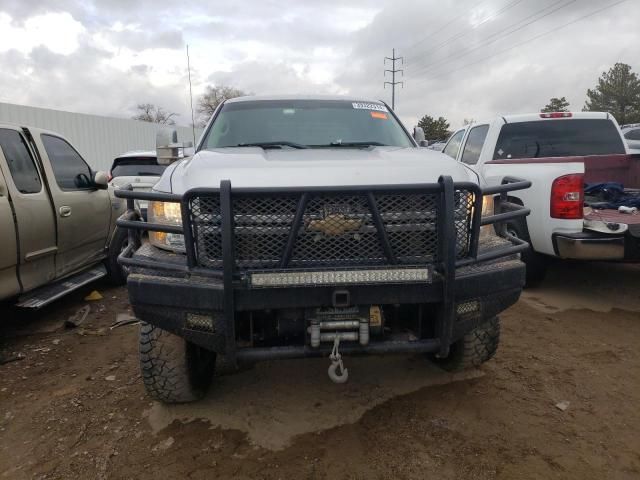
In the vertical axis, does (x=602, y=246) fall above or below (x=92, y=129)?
below

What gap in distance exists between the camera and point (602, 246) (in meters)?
4.56

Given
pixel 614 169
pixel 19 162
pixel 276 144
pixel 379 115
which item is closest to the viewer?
pixel 276 144

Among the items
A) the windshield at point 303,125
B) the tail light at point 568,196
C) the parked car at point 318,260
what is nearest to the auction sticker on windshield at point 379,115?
the windshield at point 303,125

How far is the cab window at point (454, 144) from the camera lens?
8.01m

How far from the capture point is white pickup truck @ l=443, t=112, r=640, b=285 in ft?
15.1

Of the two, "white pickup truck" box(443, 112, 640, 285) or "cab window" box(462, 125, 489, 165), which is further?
"cab window" box(462, 125, 489, 165)

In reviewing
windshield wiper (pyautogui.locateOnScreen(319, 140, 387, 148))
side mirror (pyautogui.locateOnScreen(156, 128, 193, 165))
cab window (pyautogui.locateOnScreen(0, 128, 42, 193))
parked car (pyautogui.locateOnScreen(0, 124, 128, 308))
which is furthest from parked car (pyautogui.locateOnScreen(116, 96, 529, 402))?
cab window (pyautogui.locateOnScreen(0, 128, 42, 193))

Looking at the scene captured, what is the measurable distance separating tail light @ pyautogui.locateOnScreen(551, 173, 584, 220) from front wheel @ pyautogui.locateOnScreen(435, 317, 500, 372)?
190 cm

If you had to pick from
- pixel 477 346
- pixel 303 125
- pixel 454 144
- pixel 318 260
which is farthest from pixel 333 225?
pixel 454 144

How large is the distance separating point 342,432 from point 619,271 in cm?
511

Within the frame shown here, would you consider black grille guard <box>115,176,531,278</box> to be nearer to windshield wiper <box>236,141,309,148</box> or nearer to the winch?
the winch

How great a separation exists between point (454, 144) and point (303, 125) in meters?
4.93

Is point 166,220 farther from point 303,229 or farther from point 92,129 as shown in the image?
point 92,129

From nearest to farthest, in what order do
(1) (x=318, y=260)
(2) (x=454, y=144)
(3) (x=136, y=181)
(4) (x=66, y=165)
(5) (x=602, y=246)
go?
(1) (x=318, y=260) < (5) (x=602, y=246) < (4) (x=66, y=165) < (2) (x=454, y=144) < (3) (x=136, y=181)
